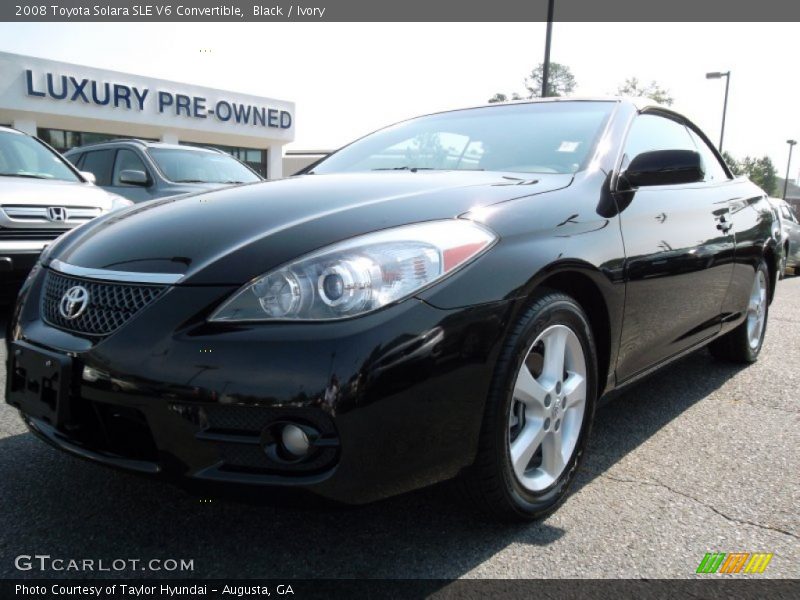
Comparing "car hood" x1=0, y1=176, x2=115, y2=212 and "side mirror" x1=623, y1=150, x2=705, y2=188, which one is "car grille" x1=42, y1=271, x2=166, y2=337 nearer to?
"side mirror" x1=623, y1=150, x2=705, y2=188

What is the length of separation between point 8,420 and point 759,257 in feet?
13.3

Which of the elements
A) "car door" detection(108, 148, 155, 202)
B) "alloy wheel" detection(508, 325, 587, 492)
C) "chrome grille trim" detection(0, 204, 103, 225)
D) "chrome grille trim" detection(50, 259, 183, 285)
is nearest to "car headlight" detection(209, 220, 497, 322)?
"chrome grille trim" detection(50, 259, 183, 285)

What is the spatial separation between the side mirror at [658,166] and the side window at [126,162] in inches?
245

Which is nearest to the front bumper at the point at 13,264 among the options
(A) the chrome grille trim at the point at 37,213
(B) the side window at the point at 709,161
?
(A) the chrome grille trim at the point at 37,213

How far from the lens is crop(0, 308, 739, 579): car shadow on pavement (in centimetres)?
188

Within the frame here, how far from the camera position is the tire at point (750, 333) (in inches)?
163

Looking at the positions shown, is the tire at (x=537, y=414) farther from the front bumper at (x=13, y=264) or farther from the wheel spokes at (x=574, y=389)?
the front bumper at (x=13, y=264)

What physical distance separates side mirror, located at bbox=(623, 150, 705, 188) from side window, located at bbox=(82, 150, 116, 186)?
6.92 m

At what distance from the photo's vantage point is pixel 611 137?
2.77 metres

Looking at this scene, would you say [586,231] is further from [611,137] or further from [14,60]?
[14,60]

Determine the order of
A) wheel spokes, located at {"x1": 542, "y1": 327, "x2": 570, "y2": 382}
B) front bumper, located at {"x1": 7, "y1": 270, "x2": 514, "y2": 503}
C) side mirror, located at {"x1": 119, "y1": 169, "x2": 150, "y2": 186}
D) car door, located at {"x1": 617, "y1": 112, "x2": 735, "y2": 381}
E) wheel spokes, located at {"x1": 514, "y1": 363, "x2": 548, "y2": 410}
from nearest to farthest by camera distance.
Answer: front bumper, located at {"x1": 7, "y1": 270, "x2": 514, "y2": 503} < wheel spokes, located at {"x1": 514, "y1": 363, "x2": 548, "y2": 410} < wheel spokes, located at {"x1": 542, "y1": 327, "x2": 570, "y2": 382} < car door, located at {"x1": 617, "y1": 112, "x2": 735, "y2": 381} < side mirror, located at {"x1": 119, "y1": 169, "x2": 150, "y2": 186}

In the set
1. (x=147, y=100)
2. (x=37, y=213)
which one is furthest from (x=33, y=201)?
(x=147, y=100)

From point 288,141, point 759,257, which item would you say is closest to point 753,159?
point 288,141

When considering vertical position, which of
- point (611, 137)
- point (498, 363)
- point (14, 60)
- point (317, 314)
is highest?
point (14, 60)
